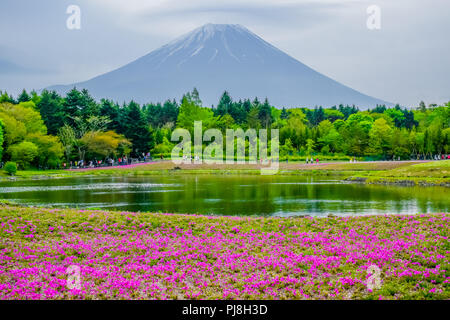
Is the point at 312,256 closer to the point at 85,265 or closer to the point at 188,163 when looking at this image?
the point at 85,265

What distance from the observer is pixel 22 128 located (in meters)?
66.7

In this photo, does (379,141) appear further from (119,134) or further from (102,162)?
(102,162)

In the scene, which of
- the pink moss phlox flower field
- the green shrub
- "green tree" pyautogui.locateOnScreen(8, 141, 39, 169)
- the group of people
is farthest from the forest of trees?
the pink moss phlox flower field

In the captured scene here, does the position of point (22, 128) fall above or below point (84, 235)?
above

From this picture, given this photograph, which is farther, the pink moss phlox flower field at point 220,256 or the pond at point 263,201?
the pond at point 263,201

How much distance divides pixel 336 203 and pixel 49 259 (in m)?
19.7

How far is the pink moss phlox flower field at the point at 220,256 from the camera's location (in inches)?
378

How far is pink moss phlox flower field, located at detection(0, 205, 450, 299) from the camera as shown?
9602 millimetres

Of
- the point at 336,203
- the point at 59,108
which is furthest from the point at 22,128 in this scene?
the point at 336,203

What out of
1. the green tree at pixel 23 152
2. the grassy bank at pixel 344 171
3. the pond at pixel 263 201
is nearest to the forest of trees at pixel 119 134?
the green tree at pixel 23 152

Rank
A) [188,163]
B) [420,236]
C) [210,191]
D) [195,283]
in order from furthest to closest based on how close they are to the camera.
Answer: [188,163] < [210,191] < [420,236] < [195,283]

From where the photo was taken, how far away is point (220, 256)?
40.6 ft

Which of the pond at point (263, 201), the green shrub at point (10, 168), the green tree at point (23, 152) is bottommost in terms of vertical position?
the pond at point (263, 201)

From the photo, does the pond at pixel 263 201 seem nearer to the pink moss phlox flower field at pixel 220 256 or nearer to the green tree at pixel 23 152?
the pink moss phlox flower field at pixel 220 256
